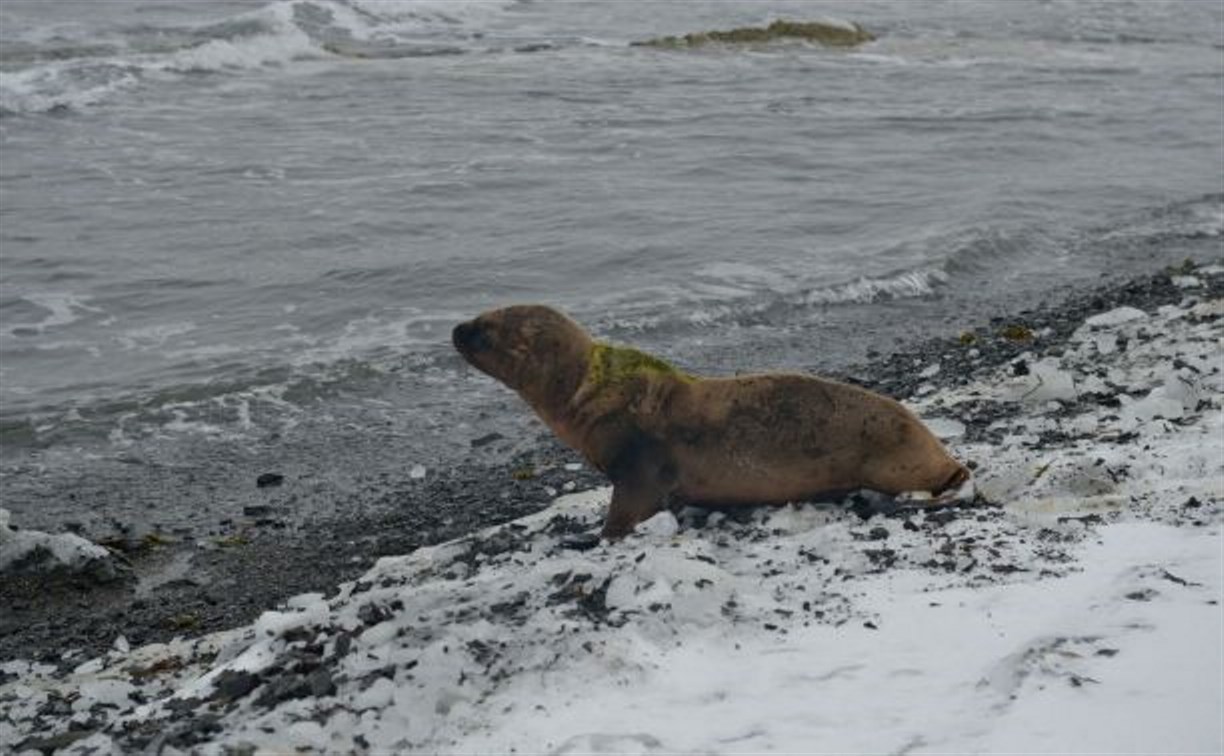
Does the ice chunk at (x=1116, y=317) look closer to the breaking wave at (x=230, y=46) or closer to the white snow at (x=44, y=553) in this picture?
the white snow at (x=44, y=553)

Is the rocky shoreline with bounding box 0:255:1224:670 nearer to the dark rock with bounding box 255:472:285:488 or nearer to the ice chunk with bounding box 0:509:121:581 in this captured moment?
the ice chunk with bounding box 0:509:121:581

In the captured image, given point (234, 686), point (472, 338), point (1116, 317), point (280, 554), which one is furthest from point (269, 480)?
point (1116, 317)

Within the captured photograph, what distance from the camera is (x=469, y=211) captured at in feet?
57.8

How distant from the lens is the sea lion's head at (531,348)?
24.1 feet

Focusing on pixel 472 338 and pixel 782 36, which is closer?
pixel 472 338

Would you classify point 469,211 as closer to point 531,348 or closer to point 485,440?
point 485,440

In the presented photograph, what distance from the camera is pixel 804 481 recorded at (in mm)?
7066

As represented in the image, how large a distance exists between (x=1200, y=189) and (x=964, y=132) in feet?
13.8

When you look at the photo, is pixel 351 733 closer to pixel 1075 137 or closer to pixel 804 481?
pixel 804 481

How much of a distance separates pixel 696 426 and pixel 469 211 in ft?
35.5

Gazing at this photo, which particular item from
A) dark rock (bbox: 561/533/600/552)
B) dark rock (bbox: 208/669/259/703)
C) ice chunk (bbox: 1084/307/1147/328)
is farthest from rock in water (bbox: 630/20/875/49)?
dark rock (bbox: 208/669/259/703)

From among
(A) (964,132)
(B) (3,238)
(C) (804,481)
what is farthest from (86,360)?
Result: (A) (964,132)

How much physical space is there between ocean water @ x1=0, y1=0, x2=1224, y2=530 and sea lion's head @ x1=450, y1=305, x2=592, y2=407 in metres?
3.37

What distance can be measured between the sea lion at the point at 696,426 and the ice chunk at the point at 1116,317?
5.32m
